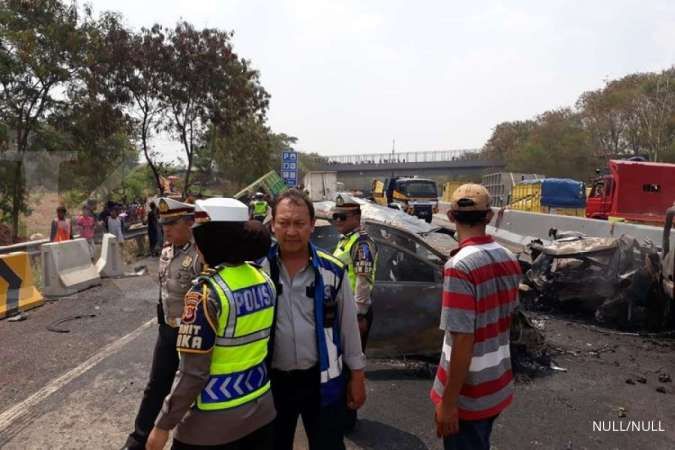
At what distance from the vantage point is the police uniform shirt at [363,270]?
373 centimetres

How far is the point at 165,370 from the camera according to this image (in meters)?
3.31

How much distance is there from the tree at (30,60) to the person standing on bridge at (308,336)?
14.0 metres

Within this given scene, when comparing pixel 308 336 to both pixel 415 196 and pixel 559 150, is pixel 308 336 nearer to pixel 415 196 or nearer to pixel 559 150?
pixel 415 196

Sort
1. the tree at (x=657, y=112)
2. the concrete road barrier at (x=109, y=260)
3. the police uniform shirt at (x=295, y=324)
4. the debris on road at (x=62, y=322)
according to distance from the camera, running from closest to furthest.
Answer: the police uniform shirt at (x=295, y=324) < the debris on road at (x=62, y=322) < the concrete road barrier at (x=109, y=260) < the tree at (x=657, y=112)

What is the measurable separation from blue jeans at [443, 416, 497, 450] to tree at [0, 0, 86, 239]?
14.9 meters

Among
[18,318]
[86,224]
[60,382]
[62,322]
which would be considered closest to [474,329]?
[60,382]

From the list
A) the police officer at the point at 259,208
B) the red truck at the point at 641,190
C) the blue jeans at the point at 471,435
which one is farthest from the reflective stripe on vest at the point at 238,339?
the red truck at the point at 641,190

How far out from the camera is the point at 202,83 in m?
18.7

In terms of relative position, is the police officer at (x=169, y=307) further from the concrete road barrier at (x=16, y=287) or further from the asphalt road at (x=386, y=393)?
the concrete road barrier at (x=16, y=287)

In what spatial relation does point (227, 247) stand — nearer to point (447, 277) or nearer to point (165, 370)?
point (447, 277)

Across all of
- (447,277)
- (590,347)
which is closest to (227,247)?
(447,277)

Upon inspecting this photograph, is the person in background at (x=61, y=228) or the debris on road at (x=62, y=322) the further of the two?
the person in background at (x=61, y=228)

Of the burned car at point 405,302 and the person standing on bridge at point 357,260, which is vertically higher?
the person standing on bridge at point 357,260

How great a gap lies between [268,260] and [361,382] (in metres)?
0.77
